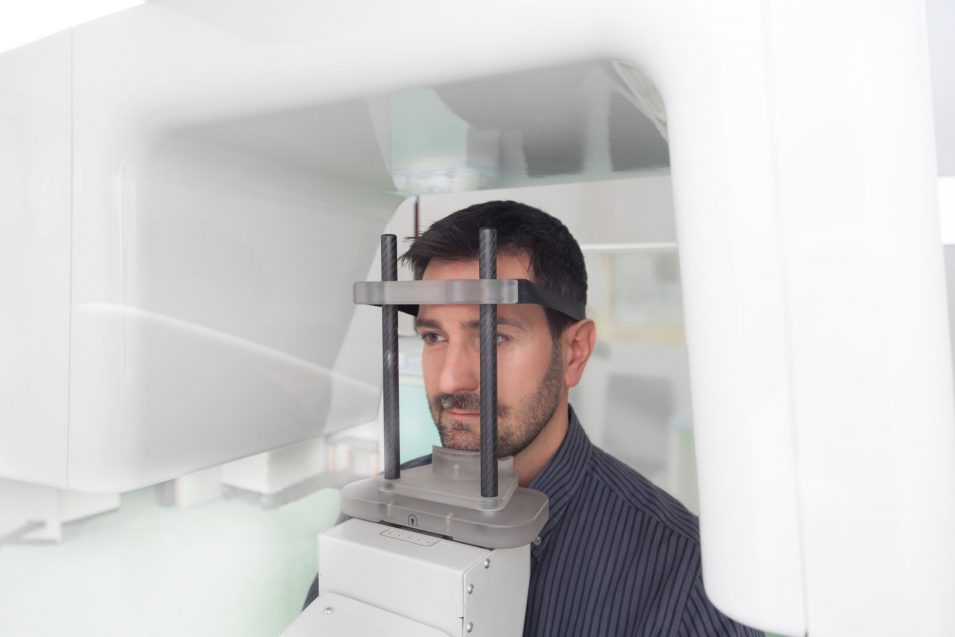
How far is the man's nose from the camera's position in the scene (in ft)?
2.45

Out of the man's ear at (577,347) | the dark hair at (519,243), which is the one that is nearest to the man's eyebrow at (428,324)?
the dark hair at (519,243)

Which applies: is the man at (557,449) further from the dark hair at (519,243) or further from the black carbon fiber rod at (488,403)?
the black carbon fiber rod at (488,403)

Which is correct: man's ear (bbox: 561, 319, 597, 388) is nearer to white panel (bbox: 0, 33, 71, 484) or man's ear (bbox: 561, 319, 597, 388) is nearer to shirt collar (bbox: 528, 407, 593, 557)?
shirt collar (bbox: 528, 407, 593, 557)

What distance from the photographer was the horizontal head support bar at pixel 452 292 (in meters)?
0.48

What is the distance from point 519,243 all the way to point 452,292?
398 millimetres

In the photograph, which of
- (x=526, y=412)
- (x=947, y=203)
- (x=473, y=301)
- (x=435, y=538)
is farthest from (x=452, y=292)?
(x=526, y=412)

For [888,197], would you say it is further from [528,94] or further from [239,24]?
[239,24]

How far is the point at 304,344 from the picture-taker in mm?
862

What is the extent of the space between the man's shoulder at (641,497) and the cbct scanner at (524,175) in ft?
1.48

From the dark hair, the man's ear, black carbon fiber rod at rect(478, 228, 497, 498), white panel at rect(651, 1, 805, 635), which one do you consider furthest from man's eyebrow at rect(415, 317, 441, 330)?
white panel at rect(651, 1, 805, 635)

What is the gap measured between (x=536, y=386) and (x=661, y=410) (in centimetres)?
27

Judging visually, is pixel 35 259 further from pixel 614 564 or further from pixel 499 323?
pixel 614 564

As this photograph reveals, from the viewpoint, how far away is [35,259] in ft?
2.13

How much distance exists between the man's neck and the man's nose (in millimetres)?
251
